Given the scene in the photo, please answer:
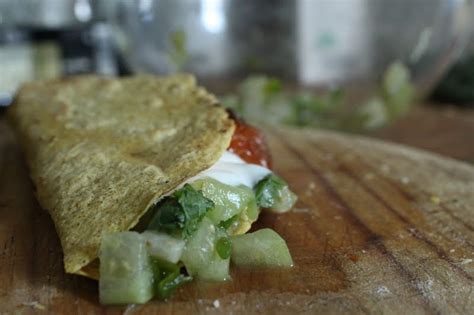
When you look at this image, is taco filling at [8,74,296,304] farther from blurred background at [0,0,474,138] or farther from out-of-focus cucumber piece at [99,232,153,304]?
blurred background at [0,0,474,138]

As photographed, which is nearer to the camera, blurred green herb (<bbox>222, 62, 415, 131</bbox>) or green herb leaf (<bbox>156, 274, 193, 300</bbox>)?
green herb leaf (<bbox>156, 274, 193, 300</bbox>)

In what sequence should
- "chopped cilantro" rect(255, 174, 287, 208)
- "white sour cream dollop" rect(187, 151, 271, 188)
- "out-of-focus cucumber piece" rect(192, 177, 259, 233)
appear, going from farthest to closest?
"chopped cilantro" rect(255, 174, 287, 208), "white sour cream dollop" rect(187, 151, 271, 188), "out-of-focus cucumber piece" rect(192, 177, 259, 233)

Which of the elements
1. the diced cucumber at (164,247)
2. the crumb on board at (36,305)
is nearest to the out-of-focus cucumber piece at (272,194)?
the diced cucumber at (164,247)

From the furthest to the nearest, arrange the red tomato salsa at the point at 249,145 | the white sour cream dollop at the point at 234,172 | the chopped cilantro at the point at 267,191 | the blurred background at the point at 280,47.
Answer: the blurred background at the point at 280,47 → the red tomato salsa at the point at 249,145 → the chopped cilantro at the point at 267,191 → the white sour cream dollop at the point at 234,172

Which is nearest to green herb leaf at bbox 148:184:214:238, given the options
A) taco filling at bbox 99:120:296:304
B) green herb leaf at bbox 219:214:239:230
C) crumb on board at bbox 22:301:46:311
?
taco filling at bbox 99:120:296:304

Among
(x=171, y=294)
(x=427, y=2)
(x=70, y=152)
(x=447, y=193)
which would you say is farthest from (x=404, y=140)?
(x=171, y=294)

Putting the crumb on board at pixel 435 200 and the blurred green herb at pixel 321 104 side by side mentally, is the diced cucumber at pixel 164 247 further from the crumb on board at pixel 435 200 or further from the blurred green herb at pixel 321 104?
the blurred green herb at pixel 321 104
